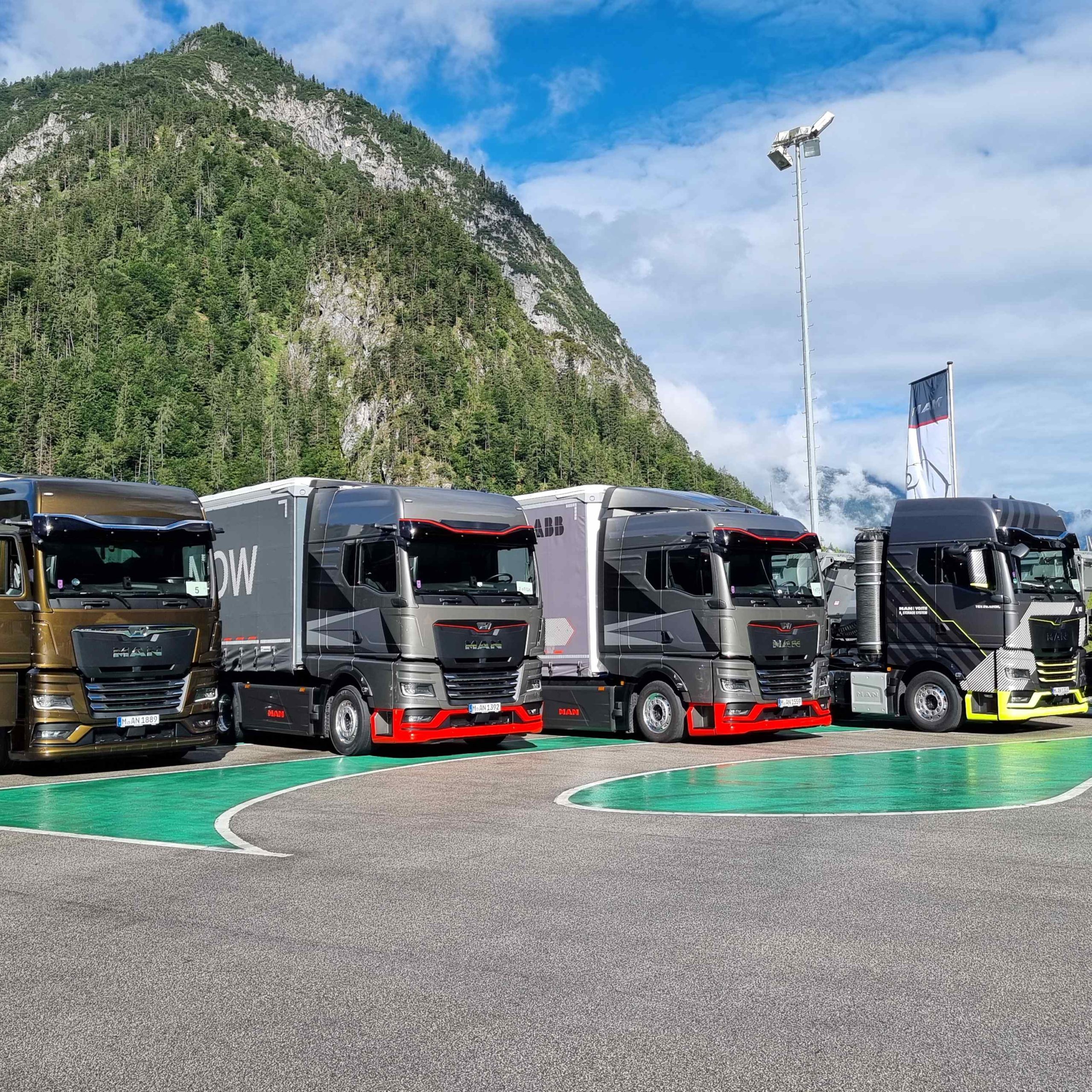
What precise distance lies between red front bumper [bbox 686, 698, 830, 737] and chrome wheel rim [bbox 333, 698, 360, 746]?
460 centimetres

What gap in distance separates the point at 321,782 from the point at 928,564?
10.5 metres

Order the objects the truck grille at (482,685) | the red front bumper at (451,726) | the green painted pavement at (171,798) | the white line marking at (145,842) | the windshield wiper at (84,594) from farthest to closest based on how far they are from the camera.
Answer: the truck grille at (482,685) < the red front bumper at (451,726) < the windshield wiper at (84,594) < the green painted pavement at (171,798) < the white line marking at (145,842)

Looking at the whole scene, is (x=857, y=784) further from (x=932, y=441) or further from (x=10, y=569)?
(x=932, y=441)

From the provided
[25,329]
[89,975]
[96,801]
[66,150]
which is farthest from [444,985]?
[66,150]

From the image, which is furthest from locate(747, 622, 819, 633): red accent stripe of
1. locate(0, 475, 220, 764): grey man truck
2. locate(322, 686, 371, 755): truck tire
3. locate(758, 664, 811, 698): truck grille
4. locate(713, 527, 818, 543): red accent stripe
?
locate(0, 475, 220, 764): grey man truck

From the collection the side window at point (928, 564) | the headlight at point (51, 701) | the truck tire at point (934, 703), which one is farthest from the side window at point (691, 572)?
the headlight at point (51, 701)

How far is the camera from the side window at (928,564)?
19.5m

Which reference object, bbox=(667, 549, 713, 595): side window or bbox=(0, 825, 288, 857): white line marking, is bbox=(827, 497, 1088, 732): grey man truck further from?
bbox=(0, 825, 288, 857): white line marking

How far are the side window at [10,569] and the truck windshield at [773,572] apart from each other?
350 inches

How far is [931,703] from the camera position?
64.5 feet

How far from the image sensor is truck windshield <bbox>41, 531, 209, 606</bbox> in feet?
46.4

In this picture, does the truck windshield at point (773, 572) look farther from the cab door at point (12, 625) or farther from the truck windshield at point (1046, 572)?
the cab door at point (12, 625)

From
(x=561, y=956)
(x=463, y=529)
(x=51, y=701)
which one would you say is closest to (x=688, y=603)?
(x=463, y=529)

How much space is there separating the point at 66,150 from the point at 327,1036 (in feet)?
716
